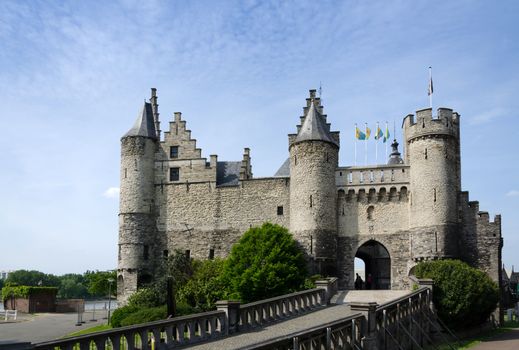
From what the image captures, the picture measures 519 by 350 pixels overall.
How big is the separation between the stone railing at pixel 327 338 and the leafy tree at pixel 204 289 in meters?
19.8

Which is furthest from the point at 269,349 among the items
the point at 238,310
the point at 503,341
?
the point at 503,341

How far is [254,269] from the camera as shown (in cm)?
3503

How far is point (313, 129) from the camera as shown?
4031 centimetres

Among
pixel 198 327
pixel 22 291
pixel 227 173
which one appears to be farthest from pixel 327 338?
pixel 22 291

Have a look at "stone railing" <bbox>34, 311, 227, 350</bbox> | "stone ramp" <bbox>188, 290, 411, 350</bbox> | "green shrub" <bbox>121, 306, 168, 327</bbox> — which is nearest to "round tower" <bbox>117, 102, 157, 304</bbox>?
"green shrub" <bbox>121, 306, 168, 327</bbox>

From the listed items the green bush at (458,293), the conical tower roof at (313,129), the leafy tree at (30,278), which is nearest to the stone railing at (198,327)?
the green bush at (458,293)

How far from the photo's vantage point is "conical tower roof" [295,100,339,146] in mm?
39875

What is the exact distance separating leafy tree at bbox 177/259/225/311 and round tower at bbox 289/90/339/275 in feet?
20.3

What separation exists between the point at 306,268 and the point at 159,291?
959 cm

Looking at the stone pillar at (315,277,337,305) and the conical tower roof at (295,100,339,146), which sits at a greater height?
the conical tower roof at (295,100,339,146)

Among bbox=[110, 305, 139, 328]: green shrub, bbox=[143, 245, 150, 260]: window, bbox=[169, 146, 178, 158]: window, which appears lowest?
bbox=[110, 305, 139, 328]: green shrub

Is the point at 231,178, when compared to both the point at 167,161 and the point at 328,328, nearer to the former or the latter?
the point at 167,161

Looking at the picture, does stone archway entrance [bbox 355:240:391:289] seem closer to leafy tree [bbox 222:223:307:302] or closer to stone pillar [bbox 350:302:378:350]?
leafy tree [bbox 222:223:307:302]

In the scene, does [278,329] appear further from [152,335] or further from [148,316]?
[148,316]
